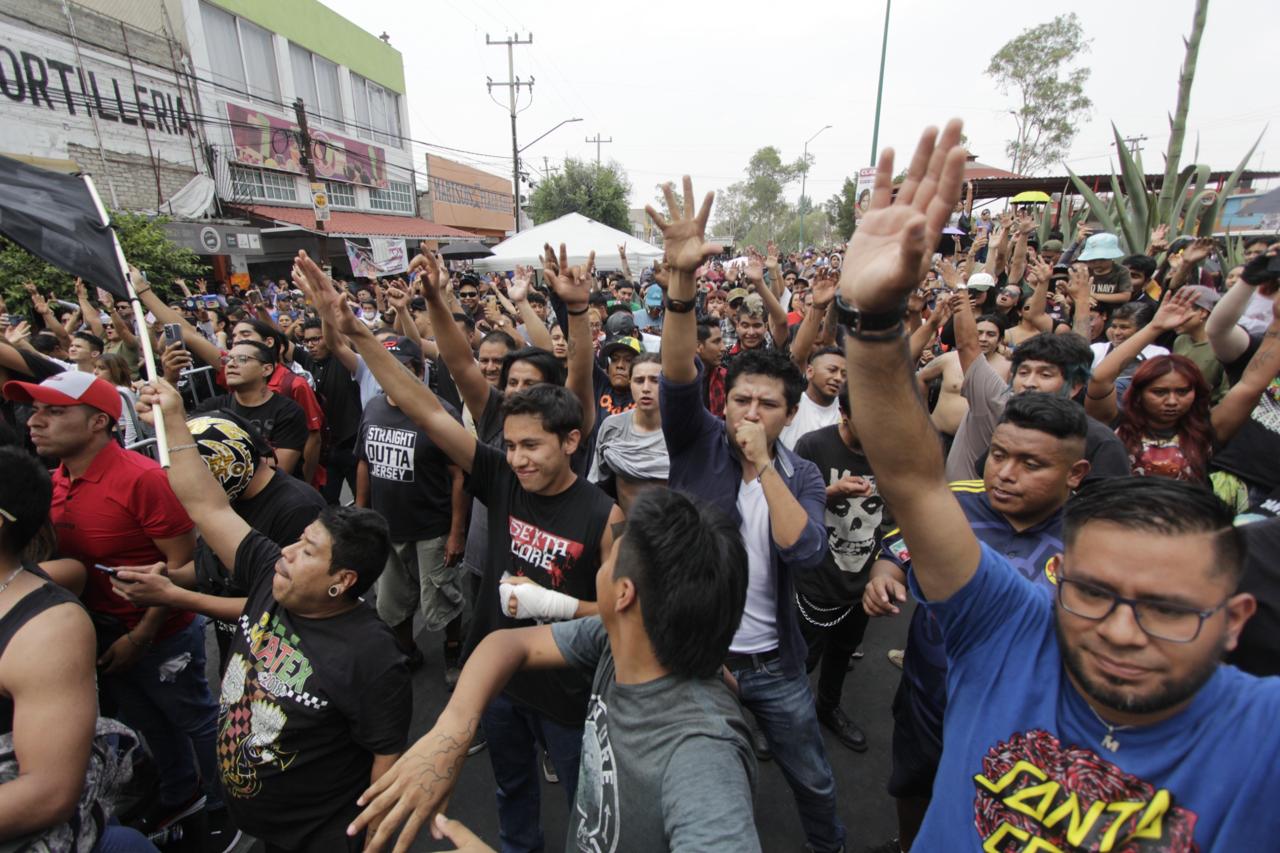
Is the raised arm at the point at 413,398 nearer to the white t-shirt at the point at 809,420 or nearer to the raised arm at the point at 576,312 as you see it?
the raised arm at the point at 576,312

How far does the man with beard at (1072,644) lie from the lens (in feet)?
3.24

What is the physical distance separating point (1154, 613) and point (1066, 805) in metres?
0.37

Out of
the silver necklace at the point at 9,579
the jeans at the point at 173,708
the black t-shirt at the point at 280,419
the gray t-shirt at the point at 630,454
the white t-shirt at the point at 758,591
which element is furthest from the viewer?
the black t-shirt at the point at 280,419

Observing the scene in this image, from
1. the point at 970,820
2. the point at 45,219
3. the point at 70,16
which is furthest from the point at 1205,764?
the point at 70,16

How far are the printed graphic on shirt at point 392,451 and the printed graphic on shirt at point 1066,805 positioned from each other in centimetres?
308

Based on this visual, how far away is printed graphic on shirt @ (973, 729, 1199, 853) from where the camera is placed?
997mm

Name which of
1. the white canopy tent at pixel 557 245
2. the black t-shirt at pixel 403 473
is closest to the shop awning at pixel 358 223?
the white canopy tent at pixel 557 245

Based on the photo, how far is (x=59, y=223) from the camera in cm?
266

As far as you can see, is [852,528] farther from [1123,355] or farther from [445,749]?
[445,749]

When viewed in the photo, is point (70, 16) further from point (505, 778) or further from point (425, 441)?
point (505, 778)

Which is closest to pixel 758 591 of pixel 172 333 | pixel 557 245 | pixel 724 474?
pixel 724 474

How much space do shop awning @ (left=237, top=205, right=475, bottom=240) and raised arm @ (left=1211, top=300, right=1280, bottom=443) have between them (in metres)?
17.4

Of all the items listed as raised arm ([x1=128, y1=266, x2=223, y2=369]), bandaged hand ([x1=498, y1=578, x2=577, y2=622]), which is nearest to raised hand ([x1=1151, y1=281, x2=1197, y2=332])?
bandaged hand ([x1=498, y1=578, x2=577, y2=622])

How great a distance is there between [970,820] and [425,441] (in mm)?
3034
